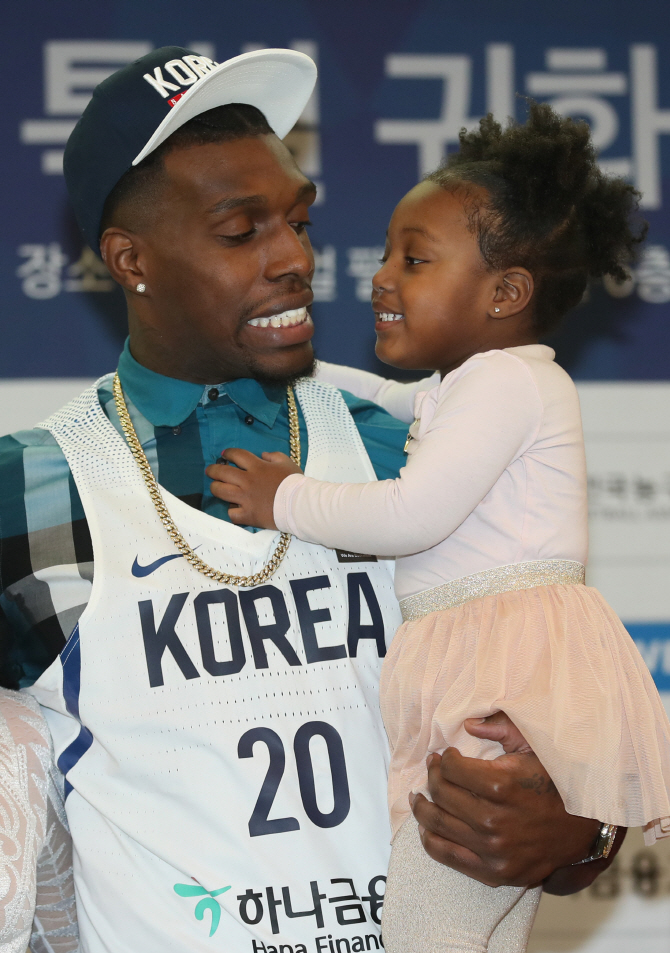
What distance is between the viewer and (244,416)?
160 centimetres

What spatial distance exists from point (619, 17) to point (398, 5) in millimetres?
581

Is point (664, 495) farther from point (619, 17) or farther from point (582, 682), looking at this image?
point (582, 682)

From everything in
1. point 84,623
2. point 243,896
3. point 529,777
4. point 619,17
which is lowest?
point 243,896

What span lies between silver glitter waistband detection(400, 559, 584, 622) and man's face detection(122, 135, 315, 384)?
40cm

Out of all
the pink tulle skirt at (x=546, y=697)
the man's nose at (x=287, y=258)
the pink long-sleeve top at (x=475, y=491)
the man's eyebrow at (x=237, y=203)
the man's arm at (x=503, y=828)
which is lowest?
the man's arm at (x=503, y=828)

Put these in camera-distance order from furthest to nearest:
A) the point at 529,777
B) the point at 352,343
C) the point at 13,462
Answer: the point at 352,343
the point at 13,462
the point at 529,777

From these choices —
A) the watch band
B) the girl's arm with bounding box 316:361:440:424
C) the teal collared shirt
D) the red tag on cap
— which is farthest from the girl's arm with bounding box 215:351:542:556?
the red tag on cap

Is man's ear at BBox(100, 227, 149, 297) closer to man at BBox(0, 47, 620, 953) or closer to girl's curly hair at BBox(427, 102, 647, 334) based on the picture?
man at BBox(0, 47, 620, 953)

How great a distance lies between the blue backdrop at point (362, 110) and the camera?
8.43 ft

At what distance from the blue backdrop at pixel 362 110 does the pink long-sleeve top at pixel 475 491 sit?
123 centimetres

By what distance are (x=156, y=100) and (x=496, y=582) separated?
0.85 m

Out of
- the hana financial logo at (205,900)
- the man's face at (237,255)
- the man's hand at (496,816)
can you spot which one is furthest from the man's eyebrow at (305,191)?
the hana financial logo at (205,900)

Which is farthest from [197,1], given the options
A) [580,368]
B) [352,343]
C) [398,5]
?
[580,368]

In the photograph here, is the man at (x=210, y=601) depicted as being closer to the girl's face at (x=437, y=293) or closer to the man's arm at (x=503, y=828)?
the man's arm at (x=503, y=828)
